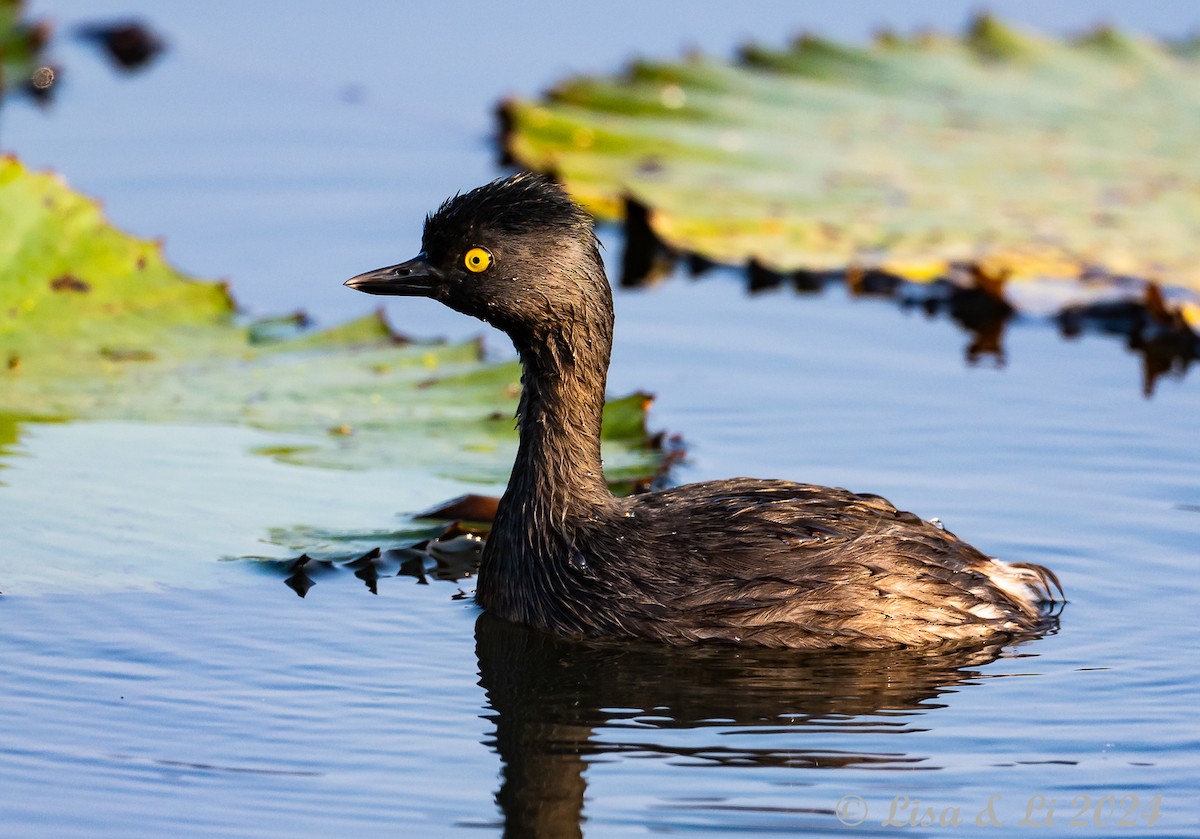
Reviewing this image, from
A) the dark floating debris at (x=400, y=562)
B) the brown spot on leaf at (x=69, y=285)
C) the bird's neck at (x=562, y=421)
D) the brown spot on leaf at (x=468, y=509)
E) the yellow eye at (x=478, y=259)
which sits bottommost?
the dark floating debris at (x=400, y=562)

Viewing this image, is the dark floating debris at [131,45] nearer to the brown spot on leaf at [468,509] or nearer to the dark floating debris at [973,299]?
the dark floating debris at [973,299]

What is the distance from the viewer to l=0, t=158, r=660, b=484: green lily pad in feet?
31.2

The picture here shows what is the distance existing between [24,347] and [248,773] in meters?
4.22

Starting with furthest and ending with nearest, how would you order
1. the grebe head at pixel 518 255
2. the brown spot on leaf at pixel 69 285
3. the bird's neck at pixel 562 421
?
the brown spot on leaf at pixel 69 285 → the bird's neck at pixel 562 421 → the grebe head at pixel 518 255

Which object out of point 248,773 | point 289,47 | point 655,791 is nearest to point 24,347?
point 248,773

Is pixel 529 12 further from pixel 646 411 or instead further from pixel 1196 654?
pixel 1196 654

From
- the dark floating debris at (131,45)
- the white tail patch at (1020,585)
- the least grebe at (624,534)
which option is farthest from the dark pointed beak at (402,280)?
the dark floating debris at (131,45)

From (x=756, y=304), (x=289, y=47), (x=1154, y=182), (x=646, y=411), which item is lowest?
(x=646, y=411)

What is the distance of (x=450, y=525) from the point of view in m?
8.71

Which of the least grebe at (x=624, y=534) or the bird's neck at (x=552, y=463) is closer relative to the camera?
the least grebe at (x=624, y=534)

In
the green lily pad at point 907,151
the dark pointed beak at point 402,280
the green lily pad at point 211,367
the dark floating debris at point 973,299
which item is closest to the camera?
the dark pointed beak at point 402,280

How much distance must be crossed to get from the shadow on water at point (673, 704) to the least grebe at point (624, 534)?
12 cm

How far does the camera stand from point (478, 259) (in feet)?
27.1

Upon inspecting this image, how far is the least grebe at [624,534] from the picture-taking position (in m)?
7.88
